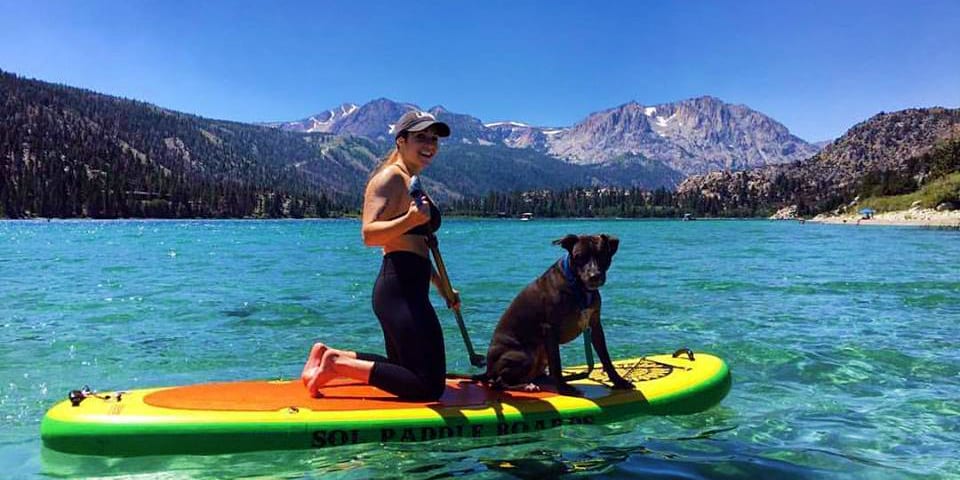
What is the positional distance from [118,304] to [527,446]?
19773 mm

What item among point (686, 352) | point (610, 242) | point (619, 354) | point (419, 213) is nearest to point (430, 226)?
point (419, 213)

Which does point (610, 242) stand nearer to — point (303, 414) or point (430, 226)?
point (430, 226)

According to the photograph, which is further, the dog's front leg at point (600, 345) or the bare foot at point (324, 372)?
the dog's front leg at point (600, 345)

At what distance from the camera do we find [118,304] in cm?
2286

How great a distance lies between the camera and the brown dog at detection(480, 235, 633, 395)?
316 inches

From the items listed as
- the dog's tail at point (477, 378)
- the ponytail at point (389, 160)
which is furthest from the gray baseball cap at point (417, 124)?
the dog's tail at point (477, 378)

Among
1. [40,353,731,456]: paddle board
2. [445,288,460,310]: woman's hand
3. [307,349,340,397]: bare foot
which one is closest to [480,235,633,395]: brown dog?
[40,353,731,456]: paddle board

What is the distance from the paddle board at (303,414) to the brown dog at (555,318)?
1.04 ft

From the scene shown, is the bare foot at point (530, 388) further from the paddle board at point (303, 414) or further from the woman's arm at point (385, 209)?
the woman's arm at point (385, 209)

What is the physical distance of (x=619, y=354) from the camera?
14273mm

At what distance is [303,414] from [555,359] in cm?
307

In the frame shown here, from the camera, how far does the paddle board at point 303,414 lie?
23.2 ft

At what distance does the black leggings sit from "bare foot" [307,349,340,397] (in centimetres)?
52

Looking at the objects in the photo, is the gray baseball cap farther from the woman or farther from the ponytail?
the ponytail
